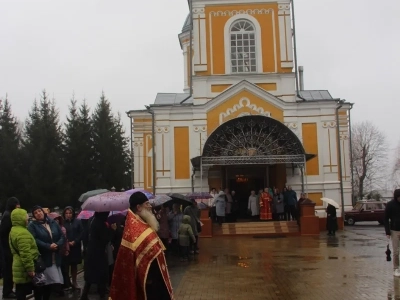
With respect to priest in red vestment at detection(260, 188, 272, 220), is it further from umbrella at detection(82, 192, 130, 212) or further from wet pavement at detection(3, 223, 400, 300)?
umbrella at detection(82, 192, 130, 212)

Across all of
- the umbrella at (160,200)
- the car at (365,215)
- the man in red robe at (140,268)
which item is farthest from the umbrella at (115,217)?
the car at (365,215)

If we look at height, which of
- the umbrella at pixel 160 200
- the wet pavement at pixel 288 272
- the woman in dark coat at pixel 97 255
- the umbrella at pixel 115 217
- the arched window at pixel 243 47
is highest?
the arched window at pixel 243 47

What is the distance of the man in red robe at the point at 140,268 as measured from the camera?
205 inches

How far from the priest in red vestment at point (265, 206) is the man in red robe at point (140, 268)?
19.1 meters

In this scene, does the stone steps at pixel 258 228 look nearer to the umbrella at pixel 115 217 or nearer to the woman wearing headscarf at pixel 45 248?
the umbrella at pixel 115 217

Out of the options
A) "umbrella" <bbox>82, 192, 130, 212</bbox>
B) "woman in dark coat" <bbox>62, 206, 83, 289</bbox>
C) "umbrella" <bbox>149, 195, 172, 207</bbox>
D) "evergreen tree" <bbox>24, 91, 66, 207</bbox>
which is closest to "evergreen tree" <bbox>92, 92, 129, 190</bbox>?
"evergreen tree" <bbox>24, 91, 66, 207</bbox>

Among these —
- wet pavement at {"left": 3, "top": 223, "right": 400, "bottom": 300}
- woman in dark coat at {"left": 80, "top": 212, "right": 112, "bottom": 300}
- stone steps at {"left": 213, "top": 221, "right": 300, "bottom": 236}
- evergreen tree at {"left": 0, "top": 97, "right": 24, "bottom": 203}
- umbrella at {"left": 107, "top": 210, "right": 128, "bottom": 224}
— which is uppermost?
evergreen tree at {"left": 0, "top": 97, "right": 24, "bottom": 203}

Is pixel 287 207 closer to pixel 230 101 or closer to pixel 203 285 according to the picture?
pixel 230 101

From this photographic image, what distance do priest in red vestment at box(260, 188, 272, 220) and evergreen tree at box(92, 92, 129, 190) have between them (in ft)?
70.4

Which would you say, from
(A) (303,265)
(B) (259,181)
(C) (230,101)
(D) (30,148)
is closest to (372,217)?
(B) (259,181)

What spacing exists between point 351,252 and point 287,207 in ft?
27.7

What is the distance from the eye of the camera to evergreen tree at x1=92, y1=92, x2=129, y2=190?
148 feet

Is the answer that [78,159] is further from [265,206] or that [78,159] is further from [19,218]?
[19,218]

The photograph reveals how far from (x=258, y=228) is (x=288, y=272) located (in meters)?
11.5
